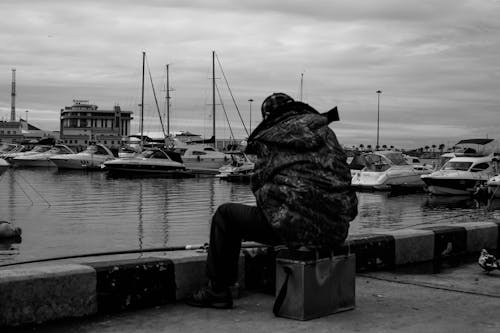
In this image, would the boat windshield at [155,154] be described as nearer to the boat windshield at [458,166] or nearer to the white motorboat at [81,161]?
the white motorboat at [81,161]

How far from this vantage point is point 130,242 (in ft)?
43.8

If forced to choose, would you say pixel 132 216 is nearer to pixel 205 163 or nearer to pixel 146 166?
pixel 146 166

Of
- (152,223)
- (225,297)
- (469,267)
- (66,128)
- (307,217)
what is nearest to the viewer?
(307,217)

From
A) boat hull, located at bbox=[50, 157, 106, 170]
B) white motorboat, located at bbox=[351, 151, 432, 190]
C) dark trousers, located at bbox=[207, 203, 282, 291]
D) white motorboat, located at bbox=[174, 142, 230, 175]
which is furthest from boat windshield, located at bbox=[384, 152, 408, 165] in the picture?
dark trousers, located at bbox=[207, 203, 282, 291]

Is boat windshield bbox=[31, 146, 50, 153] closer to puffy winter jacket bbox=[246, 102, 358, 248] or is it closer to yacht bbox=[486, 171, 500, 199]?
yacht bbox=[486, 171, 500, 199]

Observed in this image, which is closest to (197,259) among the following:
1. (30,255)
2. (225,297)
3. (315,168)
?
(225,297)

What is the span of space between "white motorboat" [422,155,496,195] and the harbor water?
1.22 metres

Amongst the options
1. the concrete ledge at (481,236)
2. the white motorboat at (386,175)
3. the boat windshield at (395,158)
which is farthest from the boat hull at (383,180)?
the concrete ledge at (481,236)

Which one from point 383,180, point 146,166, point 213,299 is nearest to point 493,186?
point 383,180

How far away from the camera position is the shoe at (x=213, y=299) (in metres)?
4.89

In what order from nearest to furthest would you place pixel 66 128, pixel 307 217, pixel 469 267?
pixel 307 217 → pixel 469 267 → pixel 66 128

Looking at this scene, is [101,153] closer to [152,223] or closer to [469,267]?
[152,223]

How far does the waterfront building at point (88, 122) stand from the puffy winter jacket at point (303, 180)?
14263 cm

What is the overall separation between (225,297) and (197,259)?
52 centimetres
